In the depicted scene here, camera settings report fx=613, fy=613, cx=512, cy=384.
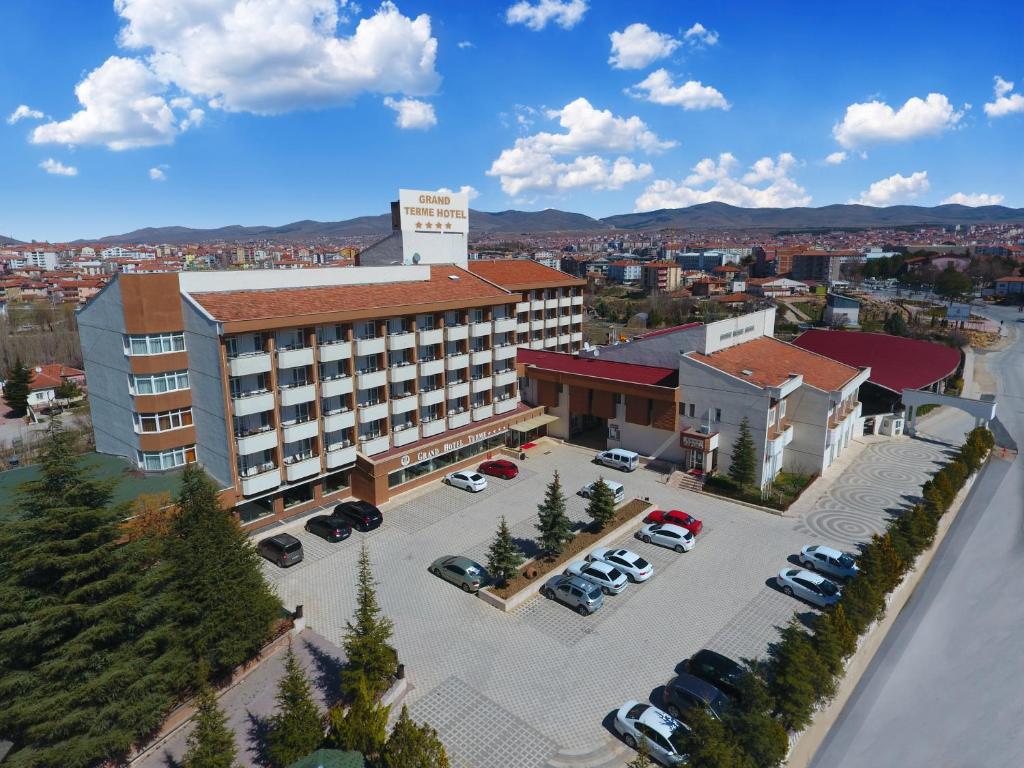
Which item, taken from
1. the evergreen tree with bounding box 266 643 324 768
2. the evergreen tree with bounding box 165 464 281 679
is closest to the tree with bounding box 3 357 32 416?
the evergreen tree with bounding box 165 464 281 679

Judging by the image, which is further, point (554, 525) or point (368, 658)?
point (554, 525)

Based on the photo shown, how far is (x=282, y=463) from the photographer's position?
3397cm

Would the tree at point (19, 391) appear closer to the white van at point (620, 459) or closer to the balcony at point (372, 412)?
the balcony at point (372, 412)

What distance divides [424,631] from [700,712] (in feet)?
40.3

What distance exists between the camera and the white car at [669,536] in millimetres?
31844

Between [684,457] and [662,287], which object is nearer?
[684,457]

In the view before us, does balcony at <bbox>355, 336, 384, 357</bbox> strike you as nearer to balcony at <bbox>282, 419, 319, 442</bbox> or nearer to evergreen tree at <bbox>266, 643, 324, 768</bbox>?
balcony at <bbox>282, 419, 319, 442</bbox>

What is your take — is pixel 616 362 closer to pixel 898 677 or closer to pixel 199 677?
pixel 898 677

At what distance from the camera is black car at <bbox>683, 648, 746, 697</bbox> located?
21.3 m

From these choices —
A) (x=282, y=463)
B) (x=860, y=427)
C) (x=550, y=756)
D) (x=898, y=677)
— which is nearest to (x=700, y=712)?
(x=550, y=756)

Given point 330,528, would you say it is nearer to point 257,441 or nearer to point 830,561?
point 257,441

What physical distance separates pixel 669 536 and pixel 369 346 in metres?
20.5

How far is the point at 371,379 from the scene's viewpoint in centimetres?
3766

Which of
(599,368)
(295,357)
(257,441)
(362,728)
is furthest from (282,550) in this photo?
(599,368)
